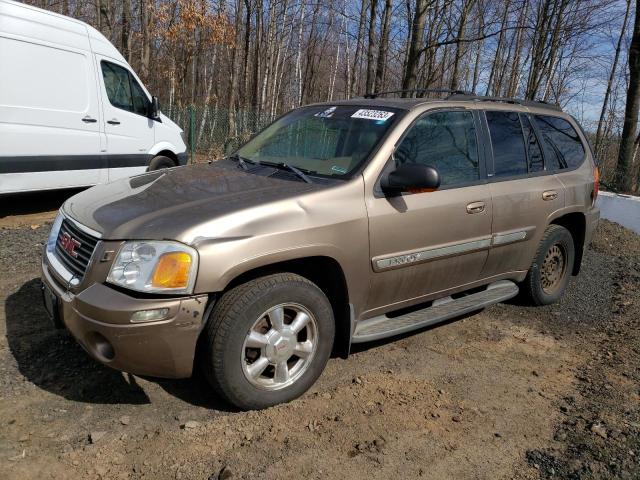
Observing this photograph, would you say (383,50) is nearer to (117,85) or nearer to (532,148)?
(117,85)

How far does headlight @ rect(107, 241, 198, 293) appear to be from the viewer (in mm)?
2486

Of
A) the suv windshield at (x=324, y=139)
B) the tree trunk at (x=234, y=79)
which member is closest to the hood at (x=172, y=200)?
the suv windshield at (x=324, y=139)

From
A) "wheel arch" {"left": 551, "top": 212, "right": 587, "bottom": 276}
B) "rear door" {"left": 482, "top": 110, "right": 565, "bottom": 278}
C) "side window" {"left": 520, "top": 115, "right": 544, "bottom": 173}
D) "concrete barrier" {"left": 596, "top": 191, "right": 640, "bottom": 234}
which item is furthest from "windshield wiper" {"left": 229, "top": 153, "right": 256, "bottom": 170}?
"concrete barrier" {"left": 596, "top": 191, "right": 640, "bottom": 234}

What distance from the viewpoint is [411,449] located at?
2688mm

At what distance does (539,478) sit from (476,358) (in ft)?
4.32

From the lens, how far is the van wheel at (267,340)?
2.64 meters

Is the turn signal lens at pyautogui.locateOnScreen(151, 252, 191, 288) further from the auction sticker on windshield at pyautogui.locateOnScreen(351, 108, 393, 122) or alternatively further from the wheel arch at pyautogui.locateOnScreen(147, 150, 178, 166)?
the wheel arch at pyautogui.locateOnScreen(147, 150, 178, 166)

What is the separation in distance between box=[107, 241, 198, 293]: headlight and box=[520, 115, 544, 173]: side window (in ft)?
10.2

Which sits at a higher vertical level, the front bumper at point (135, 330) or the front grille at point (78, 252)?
the front grille at point (78, 252)

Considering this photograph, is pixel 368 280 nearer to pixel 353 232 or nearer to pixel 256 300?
pixel 353 232

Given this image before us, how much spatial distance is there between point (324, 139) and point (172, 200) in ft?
4.13

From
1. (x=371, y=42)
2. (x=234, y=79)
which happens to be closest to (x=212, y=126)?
(x=234, y=79)

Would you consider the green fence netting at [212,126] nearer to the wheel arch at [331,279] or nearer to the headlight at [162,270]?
the wheel arch at [331,279]

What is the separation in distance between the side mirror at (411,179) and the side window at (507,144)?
1.11m
